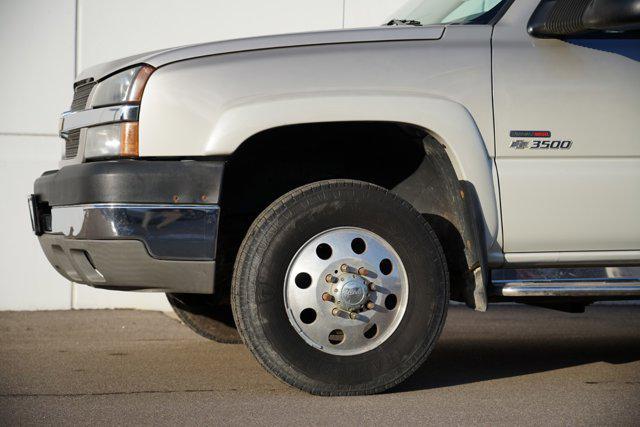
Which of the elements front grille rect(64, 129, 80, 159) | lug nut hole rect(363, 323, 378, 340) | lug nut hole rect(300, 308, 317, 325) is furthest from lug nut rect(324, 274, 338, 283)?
front grille rect(64, 129, 80, 159)

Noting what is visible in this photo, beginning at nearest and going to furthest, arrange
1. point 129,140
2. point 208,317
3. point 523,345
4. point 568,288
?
1. point 129,140
2. point 568,288
3. point 208,317
4. point 523,345

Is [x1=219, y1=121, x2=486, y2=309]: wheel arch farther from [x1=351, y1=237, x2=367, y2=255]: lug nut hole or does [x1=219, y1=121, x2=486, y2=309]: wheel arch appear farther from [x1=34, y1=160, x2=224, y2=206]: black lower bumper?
[x1=351, y1=237, x2=367, y2=255]: lug nut hole

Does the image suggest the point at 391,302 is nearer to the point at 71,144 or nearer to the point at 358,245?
the point at 358,245

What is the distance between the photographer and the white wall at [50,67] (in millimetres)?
7535

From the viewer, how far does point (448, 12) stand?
4.80 meters

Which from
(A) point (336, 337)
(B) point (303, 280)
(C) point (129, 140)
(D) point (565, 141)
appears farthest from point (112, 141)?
(D) point (565, 141)

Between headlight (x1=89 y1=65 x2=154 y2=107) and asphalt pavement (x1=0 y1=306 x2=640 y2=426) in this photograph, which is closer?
asphalt pavement (x1=0 y1=306 x2=640 y2=426)

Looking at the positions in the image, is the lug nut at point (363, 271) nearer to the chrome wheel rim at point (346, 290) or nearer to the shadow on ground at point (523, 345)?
the chrome wheel rim at point (346, 290)

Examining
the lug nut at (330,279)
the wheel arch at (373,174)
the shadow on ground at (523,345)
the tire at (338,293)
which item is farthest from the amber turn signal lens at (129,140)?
the shadow on ground at (523,345)

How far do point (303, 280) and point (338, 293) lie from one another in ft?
0.52

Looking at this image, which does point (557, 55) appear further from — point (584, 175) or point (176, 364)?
point (176, 364)

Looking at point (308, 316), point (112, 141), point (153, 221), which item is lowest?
point (308, 316)

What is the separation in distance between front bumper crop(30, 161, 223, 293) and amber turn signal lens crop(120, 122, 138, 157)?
0.06m

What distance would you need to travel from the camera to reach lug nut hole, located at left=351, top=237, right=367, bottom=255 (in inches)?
160
